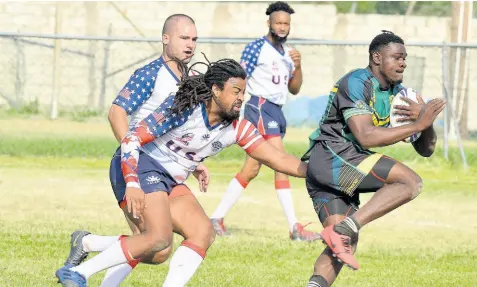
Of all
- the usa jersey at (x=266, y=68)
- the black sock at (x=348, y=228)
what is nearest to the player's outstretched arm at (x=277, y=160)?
the black sock at (x=348, y=228)

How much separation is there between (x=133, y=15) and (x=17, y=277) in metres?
18.8

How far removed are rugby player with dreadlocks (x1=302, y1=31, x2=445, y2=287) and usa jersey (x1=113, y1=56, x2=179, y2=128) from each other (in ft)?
3.55

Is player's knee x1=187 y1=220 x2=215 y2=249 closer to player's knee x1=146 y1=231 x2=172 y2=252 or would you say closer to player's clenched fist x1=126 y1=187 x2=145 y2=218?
player's knee x1=146 y1=231 x2=172 y2=252

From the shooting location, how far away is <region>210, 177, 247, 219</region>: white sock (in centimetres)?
1184

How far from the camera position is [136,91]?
769 centimetres

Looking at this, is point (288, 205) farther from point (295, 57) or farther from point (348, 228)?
point (348, 228)

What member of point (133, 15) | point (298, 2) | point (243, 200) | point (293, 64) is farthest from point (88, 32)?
point (293, 64)

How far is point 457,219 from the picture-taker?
44.1 feet

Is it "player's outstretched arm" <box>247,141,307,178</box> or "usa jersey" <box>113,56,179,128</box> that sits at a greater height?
"usa jersey" <box>113,56,179,128</box>

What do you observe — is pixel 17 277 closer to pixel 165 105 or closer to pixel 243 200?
pixel 165 105

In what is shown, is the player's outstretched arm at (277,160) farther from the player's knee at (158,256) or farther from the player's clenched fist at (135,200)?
the player's clenched fist at (135,200)

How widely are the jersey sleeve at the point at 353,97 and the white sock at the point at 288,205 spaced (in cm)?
435

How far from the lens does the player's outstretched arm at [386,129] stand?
701 centimetres

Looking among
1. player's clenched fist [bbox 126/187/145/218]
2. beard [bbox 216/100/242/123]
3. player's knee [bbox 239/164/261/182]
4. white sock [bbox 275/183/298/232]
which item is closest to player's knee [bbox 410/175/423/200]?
beard [bbox 216/100/242/123]
